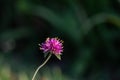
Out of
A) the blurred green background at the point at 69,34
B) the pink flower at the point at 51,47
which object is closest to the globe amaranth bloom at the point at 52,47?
the pink flower at the point at 51,47

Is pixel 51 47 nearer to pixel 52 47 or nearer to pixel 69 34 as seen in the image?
pixel 52 47

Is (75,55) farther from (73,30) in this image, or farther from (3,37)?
(3,37)

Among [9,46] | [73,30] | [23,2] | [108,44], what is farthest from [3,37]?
[108,44]

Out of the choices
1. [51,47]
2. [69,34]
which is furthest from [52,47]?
[69,34]

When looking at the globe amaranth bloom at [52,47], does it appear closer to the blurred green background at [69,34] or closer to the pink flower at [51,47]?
the pink flower at [51,47]

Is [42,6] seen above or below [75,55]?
above

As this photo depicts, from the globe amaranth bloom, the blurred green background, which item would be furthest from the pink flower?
the blurred green background

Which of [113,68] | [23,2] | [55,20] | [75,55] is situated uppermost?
[23,2]

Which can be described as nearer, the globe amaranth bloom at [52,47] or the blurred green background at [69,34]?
the globe amaranth bloom at [52,47]
